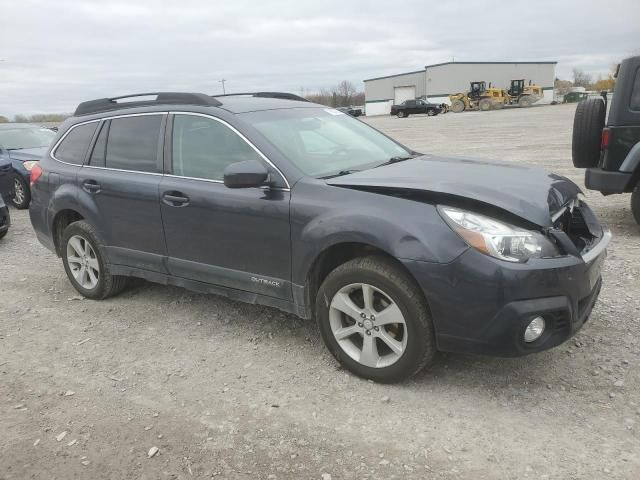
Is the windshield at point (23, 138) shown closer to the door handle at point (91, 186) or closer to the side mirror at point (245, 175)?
the door handle at point (91, 186)

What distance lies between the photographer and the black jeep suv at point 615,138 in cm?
588

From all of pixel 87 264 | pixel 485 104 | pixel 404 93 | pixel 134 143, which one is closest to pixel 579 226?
pixel 134 143

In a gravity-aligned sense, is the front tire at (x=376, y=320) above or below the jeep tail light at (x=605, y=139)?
below

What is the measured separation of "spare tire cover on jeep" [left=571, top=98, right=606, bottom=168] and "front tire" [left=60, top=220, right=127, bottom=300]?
5.16 meters

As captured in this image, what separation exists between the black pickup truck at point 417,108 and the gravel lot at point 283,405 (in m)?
46.9

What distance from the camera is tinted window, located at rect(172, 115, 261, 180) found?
3.75 meters

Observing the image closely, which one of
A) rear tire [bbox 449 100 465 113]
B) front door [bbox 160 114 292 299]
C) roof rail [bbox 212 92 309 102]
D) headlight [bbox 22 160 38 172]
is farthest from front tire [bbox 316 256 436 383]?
rear tire [bbox 449 100 465 113]

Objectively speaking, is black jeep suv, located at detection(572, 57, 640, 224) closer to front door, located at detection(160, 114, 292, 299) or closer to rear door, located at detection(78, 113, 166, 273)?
front door, located at detection(160, 114, 292, 299)

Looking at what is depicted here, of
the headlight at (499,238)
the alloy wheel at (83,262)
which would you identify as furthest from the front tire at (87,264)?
the headlight at (499,238)

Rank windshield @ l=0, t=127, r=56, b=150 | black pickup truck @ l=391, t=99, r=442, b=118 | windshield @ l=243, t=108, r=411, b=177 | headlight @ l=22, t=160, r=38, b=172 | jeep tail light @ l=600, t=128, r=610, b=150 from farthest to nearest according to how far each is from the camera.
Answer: black pickup truck @ l=391, t=99, r=442, b=118, windshield @ l=0, t=127, r=56, b=150, headlight @ l=22, t=160, r=38, b=172, jeep tail light @ l=600, t=128, r=610, b=150, windshield @ l=243, t=108, r=411, b=177

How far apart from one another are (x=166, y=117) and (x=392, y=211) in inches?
84.0

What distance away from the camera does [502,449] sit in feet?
8.73

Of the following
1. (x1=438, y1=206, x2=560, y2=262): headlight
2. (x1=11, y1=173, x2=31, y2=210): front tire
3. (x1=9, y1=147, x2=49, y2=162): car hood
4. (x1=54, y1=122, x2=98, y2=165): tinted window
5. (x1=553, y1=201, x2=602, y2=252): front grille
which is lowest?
(x1=11, y1=173, x2=31, y2=210): front tire

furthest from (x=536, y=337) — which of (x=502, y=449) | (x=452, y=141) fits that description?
(x=452, y=141)
